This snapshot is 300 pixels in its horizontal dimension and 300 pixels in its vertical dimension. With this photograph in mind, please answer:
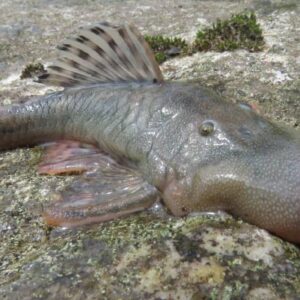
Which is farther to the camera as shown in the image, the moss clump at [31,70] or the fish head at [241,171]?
the moss clump at [31,70]

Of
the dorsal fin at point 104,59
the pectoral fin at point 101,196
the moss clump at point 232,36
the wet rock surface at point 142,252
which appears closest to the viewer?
the wet rock surface at point 142,252

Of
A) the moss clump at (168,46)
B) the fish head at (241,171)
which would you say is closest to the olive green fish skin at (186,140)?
the fish head at (241,171)

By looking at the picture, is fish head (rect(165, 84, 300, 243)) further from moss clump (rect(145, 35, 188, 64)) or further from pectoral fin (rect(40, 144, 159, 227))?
moss clump (rect(145, 35, 188, 64))

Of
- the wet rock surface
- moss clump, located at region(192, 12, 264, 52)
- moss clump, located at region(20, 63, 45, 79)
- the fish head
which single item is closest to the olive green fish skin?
the fish head

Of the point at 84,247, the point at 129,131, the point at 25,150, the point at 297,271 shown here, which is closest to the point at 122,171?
the point at 129,131

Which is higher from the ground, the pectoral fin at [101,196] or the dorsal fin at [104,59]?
the dorsal fin at [104,59]

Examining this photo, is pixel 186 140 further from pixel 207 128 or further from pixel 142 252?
pixel 142 252

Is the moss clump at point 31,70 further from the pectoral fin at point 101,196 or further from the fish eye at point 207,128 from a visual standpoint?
the fish eye at point 207,128
